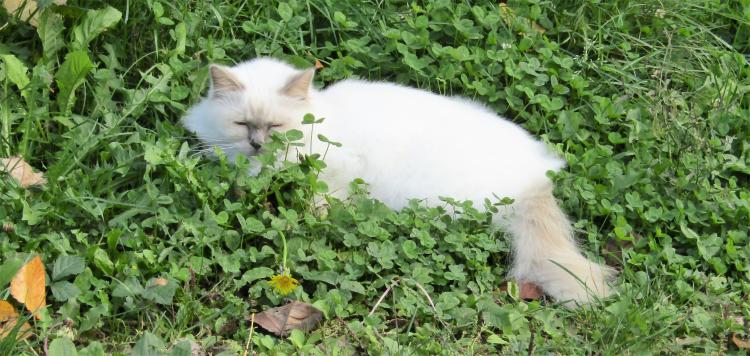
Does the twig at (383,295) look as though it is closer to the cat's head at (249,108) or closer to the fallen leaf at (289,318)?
the fallen leaf at (289,318)

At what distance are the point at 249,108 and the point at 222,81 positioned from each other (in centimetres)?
17

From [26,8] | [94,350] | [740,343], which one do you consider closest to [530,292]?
[740,343]

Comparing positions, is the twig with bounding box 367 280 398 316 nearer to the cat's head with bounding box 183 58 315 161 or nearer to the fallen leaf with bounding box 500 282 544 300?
the fallen leaf with bounding box 500 282 544 300

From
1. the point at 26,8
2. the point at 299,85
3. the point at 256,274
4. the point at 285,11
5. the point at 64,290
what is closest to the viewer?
the point at 64,290

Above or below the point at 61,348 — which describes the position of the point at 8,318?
below

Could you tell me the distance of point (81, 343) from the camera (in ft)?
10.9

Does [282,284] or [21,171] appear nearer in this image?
[282,284]

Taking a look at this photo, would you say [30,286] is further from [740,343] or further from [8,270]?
[740,343]

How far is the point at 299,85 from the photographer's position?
418 centimetres

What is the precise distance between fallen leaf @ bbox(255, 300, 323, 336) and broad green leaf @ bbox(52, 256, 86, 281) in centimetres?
66

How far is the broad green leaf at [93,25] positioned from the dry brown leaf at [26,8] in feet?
0.62

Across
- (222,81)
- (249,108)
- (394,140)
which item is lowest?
(394,140)

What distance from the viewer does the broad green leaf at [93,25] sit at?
443 cm

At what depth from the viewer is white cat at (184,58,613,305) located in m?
4.17
